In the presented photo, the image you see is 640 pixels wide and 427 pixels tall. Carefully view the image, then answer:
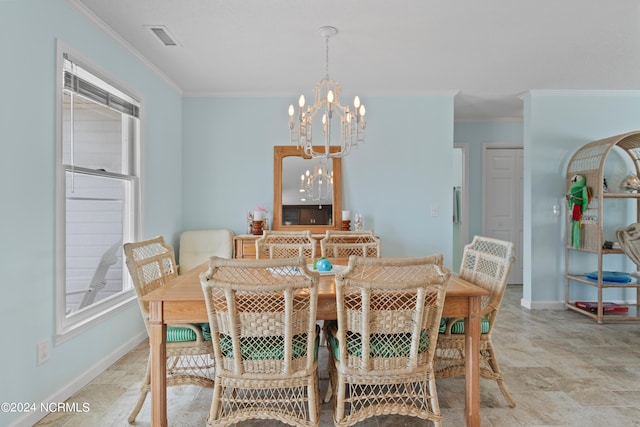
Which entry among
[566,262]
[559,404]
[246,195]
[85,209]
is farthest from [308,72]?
[566,262]

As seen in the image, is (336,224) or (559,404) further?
(336,224)

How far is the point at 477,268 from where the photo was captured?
93.2 inches

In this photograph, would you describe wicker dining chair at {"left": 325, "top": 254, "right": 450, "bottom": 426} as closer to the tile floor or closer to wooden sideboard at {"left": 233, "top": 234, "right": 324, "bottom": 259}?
the tile floor

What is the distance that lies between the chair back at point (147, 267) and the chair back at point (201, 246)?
1557 mm

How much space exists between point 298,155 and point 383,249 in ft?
4.73

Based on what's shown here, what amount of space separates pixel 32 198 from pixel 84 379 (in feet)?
4.04

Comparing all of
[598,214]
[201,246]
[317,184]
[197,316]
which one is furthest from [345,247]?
[598,214]

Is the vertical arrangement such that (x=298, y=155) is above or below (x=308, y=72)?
below

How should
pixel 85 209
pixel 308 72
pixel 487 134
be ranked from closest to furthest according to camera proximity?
pixel 85 209 < pixel 308 72 < pixel 487 134

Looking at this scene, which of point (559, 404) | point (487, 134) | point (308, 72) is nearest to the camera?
point (559, 404)

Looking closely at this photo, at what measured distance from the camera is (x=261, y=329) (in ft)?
5.47

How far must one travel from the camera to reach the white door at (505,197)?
225 inches

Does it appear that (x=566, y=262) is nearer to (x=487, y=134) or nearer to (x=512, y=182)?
(x=512, y=182)

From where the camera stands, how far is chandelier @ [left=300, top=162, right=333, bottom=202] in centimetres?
436
